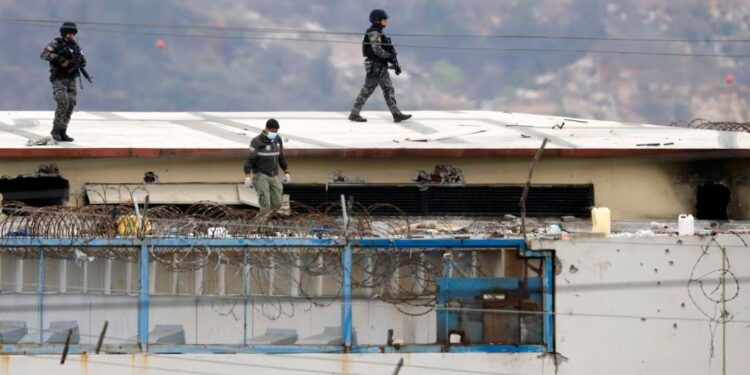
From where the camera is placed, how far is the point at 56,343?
58.8 ft

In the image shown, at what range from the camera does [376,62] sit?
78.9 ft

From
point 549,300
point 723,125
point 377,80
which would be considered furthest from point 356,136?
point 723,125

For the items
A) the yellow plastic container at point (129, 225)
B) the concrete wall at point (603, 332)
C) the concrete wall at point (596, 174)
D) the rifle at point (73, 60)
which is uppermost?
the rifle at point (73, 60)

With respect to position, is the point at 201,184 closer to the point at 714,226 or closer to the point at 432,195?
the point at 432,195

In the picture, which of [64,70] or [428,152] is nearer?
[428,152]

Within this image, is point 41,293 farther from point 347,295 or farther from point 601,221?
point 601,221

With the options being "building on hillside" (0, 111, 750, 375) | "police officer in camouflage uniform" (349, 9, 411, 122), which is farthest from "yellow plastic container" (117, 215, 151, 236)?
"police officer in camouflage uniform" (349, 9, 411, 122)

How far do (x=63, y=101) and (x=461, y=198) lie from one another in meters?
6.08

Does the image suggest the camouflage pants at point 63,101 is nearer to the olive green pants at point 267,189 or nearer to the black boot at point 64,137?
the black boot at point 64,137

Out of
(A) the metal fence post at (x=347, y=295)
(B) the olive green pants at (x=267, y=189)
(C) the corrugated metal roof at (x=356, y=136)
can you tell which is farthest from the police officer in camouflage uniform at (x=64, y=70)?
(A) the metal fence post at (x=347, y=295)

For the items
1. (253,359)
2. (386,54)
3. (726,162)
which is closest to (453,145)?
(386,54)

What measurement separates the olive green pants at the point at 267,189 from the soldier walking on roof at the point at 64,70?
3.81 metres

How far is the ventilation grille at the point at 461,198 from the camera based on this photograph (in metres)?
21.9

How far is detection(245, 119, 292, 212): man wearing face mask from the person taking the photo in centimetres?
1955
